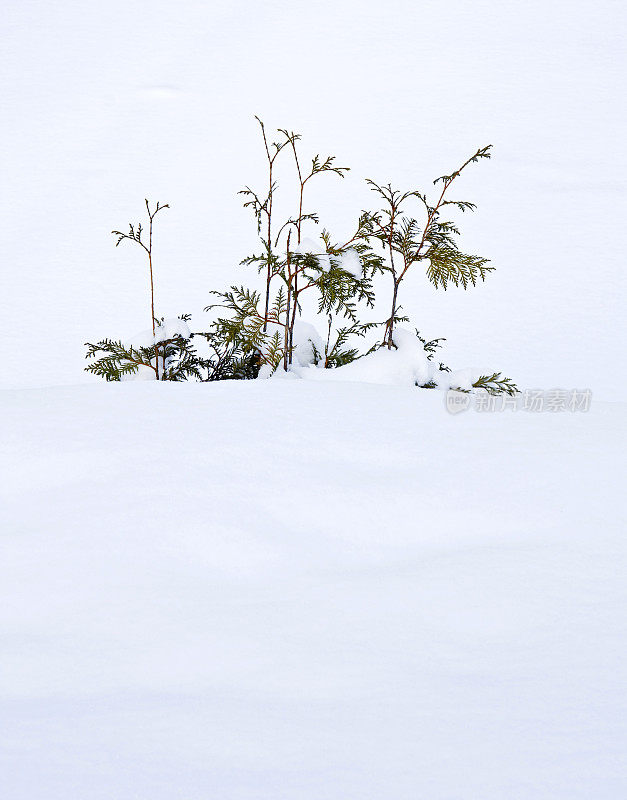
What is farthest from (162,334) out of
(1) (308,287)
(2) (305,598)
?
(2) (305,598)

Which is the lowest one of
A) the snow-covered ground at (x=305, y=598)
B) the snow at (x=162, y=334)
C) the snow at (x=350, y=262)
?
the snow-covered ground at (x=305, y=598)

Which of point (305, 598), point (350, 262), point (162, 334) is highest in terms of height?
point (350, 262)

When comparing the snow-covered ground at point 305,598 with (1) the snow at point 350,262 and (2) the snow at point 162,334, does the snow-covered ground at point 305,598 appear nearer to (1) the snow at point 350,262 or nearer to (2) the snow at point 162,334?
(1) the snow at point 350,262

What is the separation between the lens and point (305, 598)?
4.99ft

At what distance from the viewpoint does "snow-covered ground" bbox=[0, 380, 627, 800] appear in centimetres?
115

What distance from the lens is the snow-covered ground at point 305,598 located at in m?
1.15

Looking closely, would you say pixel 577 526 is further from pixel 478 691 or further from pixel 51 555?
pixel 51 555

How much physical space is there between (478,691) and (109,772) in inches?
19.8

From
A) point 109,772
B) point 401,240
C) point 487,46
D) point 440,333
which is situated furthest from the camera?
point 487,46

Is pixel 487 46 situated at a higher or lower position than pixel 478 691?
higher

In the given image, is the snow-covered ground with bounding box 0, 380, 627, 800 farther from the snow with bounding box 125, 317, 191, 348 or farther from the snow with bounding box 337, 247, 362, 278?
the snow with bounding box 125, 317, 191, 348

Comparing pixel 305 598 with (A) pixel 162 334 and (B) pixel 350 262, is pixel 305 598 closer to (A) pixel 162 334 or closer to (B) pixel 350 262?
(B) pixel 350 262

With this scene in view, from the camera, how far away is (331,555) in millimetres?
1656

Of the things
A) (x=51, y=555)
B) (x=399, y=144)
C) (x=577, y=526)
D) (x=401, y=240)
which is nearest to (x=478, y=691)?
(x=577, y=526)
